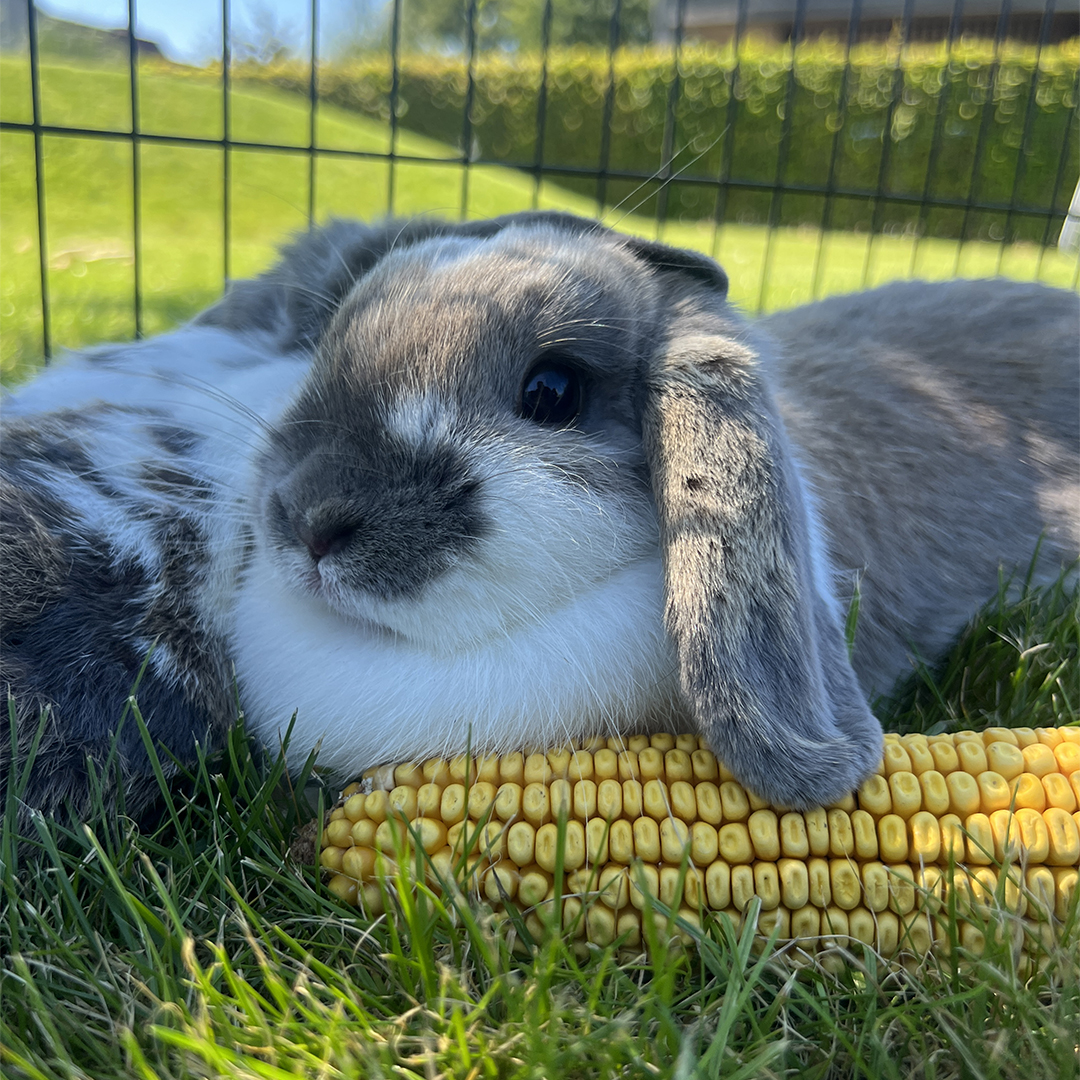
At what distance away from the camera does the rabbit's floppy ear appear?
134 cm

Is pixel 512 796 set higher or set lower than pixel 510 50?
lower

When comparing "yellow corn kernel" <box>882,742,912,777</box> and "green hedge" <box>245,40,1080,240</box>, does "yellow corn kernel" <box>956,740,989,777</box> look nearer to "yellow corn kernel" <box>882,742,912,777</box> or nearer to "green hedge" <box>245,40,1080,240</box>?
"yellow corn kernel" <box>882,742,912,777</box>

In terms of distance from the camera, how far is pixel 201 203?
32.3ft

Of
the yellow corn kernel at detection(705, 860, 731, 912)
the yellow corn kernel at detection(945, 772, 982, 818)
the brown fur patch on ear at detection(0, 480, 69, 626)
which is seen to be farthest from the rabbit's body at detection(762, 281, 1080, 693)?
the brown fur patch on ear at detection(0, 480, 69, 626)

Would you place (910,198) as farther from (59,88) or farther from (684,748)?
(59,88)

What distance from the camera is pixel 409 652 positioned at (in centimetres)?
155

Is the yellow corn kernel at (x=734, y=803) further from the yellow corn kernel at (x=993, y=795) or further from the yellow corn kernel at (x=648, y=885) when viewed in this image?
the yellow corn kernel at (x=993, y=795)

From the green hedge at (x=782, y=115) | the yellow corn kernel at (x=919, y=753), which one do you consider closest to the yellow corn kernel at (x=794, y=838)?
the yellow corn kernel at (x=919, y=753)

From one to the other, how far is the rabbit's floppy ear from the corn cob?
7 cm

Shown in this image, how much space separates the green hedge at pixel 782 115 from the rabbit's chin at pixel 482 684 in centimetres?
1100

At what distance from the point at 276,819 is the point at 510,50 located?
15154 mm

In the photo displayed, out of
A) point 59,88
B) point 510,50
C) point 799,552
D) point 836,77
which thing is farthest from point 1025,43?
point 799,552

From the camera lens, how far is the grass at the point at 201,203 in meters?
6.86

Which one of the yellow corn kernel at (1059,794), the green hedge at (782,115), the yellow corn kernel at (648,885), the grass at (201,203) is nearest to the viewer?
the yellow corn kernel at (648,885)
